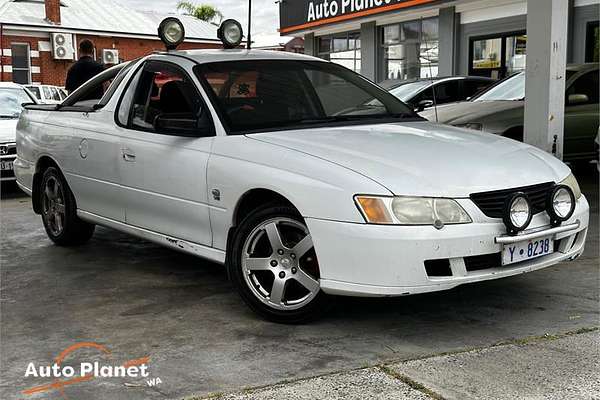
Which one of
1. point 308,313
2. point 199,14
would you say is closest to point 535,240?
point 308,313

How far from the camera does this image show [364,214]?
12.2 ft

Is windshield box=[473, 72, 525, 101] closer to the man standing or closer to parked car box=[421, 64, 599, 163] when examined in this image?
parked car box=[421, 64, 599, 163]

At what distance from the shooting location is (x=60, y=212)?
639 centimetres

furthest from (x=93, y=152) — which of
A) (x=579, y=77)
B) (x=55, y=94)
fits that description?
(x=55, y=94)

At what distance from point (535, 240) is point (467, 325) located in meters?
0.61

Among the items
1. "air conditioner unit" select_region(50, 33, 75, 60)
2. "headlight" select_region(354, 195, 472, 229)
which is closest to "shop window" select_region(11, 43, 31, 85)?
"air conditioner unit" select_region(50, 33, 75, 60)

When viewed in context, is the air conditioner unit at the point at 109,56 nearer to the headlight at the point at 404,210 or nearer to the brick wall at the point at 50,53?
the brick wall at the point at 50,53

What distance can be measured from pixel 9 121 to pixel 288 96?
6798mm

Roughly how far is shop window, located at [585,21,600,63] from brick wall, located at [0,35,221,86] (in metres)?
18.8

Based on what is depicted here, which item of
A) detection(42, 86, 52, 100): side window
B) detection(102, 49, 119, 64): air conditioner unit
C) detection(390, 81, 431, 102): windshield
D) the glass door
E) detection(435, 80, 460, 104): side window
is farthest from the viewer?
detection(102, 49, 119, 64): air conditioner unit

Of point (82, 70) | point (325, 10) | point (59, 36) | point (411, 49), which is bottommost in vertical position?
point (82, 70)

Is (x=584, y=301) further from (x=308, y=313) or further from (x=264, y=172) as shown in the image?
(x=264, y=172)

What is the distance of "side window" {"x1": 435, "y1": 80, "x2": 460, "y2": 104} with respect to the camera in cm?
1234

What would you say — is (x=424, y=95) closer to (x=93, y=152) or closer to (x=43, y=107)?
(x=43, y=107)
